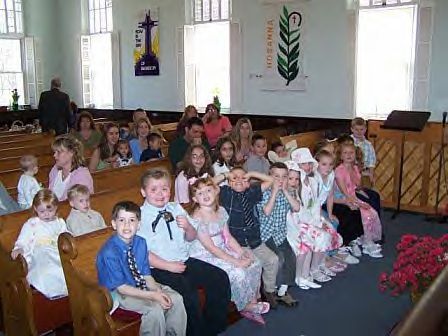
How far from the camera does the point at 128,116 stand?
10867 millimetres

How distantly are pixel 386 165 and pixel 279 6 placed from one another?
10.2 feet

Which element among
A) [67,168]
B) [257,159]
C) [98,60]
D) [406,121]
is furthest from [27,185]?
[98,60]

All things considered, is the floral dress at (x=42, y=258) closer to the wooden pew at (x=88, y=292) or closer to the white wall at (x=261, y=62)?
the wooden pew at (x=88, y=292)

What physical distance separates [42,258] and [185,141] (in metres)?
2.55

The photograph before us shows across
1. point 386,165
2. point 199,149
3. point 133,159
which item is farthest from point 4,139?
point 386,165

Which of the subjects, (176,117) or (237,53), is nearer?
(237,53)

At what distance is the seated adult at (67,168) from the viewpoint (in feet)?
13.8

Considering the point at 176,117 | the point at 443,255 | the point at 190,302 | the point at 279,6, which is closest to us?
the point at 443,255

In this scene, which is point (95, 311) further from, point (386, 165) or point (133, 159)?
point (386, 165)

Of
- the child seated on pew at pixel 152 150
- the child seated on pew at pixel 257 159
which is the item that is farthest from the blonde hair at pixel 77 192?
the child seated on pew at pixel 152 150

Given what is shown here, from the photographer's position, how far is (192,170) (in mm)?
4391

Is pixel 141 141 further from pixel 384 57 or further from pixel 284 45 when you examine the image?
pixel 384 57

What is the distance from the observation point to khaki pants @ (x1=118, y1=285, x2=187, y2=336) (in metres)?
2.81

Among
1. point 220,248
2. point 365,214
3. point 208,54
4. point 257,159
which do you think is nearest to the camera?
point 220,248
